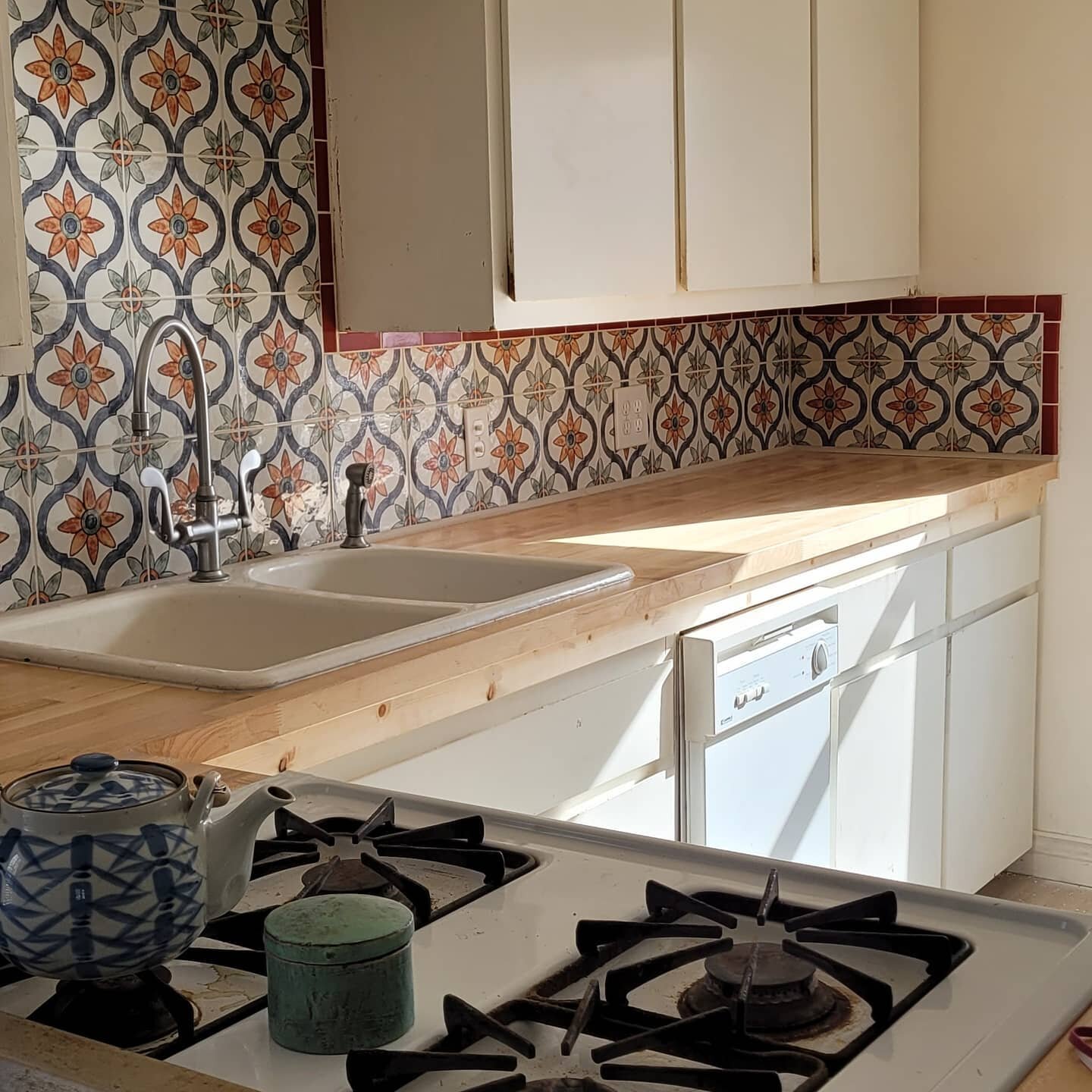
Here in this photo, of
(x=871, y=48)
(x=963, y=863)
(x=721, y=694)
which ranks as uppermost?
(x=871, y=48)

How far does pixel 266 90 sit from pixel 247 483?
64 cm

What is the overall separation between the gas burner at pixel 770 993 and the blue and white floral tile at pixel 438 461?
1.94 metres

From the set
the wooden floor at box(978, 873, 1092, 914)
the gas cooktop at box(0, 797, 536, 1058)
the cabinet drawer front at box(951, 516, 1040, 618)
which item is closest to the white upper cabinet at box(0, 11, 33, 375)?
the gas cooktop at box(0, 797, 536, 1058)

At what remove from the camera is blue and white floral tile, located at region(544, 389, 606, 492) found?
315 centimetres

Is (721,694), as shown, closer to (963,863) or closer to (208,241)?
(208,241)

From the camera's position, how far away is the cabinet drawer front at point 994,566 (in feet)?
10.5

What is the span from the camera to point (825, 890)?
3.57 feet

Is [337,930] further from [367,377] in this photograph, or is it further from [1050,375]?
[1050,375]

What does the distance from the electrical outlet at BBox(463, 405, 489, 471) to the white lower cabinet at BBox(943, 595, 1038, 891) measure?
1.09 meters

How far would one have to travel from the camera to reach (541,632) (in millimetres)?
2004

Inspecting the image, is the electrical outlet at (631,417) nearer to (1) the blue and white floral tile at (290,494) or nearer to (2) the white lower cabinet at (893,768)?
(2) the white lower cabinet at (893,768)

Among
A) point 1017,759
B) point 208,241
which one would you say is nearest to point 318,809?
point 208,241

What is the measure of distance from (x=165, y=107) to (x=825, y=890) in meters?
1.70

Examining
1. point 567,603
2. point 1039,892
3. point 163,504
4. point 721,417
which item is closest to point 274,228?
point 163,504
